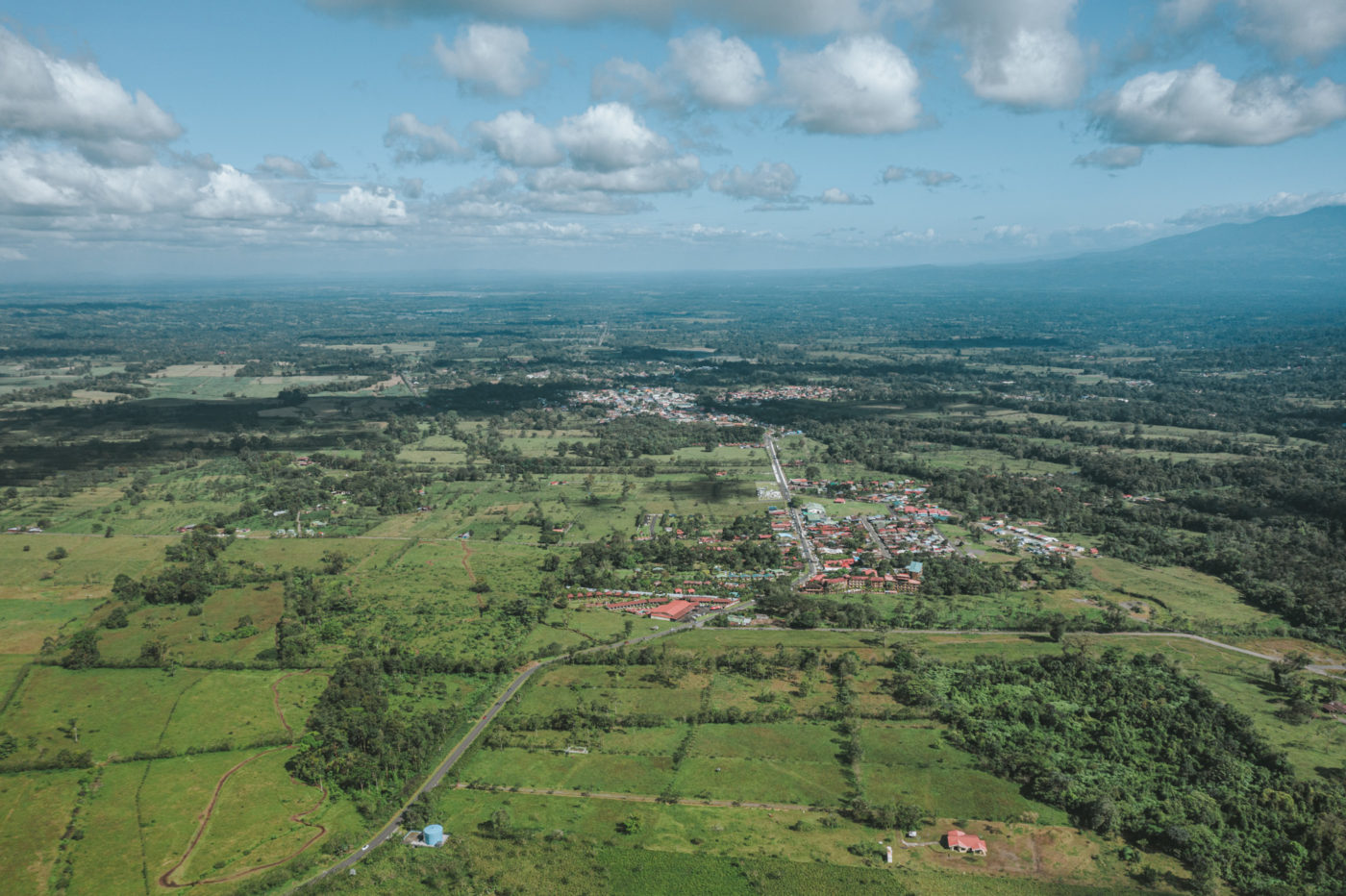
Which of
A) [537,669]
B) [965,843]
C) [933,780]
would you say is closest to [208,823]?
[537,669]

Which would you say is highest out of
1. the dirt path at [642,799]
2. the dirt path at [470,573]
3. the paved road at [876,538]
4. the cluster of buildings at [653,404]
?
the cluster of buildings at [653,404]

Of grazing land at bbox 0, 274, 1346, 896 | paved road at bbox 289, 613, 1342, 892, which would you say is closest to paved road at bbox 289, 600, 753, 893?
paved road at bbox 289, 613, 1342, 892

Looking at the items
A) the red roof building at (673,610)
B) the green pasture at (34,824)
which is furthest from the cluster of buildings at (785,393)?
the green pasture at (34,824)

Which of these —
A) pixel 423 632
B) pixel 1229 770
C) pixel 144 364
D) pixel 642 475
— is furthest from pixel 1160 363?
pixel 144 364

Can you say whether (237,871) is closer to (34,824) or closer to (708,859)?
(34,824)

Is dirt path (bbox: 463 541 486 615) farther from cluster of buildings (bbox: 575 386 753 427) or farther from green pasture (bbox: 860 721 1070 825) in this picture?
cluster of buildings (bbox: 575 386 753 427)

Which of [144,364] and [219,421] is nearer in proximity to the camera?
[219,421]

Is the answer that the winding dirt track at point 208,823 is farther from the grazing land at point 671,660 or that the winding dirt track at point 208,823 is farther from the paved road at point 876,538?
the paved road at point 876,538

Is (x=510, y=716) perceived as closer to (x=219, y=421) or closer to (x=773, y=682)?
(x=773, y=682)
